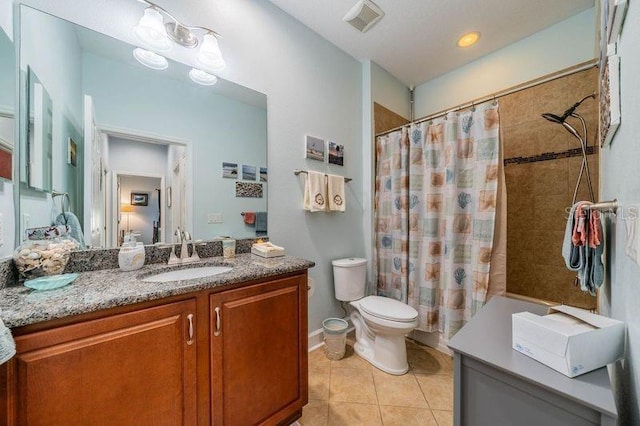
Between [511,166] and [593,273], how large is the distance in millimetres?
1617

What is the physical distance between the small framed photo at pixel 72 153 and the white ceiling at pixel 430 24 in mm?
1642

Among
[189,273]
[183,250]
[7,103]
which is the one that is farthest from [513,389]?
[7,103]

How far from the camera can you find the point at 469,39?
2137mm

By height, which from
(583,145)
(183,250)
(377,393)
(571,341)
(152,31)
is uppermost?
(152,31)

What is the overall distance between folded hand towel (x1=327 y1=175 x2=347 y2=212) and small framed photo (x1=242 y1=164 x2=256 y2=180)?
0.65 meters

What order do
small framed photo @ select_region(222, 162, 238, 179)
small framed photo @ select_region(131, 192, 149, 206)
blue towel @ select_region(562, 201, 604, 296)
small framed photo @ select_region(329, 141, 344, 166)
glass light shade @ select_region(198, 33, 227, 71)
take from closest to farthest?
blue towel @ select_region(562, 201, 604, 296)
small framed photo @ select_region(131, 192, 149, 206)
glass light shade @ select_region(198, 33, 227, 71)
small framed photo @ select_region(222, 162, 238, 179)
small framed photo @ select_region(329, 141, 344, 166)

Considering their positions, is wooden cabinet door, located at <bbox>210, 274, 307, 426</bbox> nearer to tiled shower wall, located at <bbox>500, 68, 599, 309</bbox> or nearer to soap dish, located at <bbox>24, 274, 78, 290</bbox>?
soap dish, located at <bbox>24, 274, 78, 290</bbox>

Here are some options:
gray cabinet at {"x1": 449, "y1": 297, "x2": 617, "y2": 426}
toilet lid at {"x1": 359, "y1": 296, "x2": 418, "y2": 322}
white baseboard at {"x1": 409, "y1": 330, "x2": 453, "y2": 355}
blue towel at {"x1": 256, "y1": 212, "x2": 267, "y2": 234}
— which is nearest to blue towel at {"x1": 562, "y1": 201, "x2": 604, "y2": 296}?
gray cabinet at {"x1": 449, "y1": 297, "x2": 617, "y2": 426}

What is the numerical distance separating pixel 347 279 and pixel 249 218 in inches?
39.3

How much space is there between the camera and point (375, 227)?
2.44 m

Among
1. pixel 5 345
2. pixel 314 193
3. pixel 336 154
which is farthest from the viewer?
pixel 336 154

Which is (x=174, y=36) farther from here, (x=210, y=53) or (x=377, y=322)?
(x=377, y=322)

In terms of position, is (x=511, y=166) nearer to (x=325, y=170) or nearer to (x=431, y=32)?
(x=431, y=32)

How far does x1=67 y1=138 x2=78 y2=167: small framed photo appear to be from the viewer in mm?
1140
